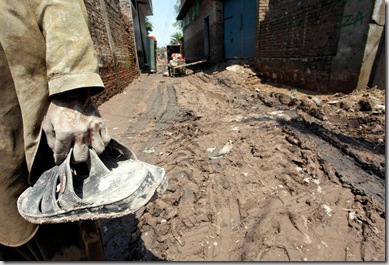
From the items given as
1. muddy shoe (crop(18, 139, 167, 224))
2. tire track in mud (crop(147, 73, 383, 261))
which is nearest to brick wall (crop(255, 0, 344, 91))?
tire track in mud (crop(147, 73, 383, 261))

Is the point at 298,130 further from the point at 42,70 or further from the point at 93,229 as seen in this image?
the point at 42,70

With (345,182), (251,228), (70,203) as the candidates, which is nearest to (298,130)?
(345,182)

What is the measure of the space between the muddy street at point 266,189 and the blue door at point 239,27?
20.6 ft

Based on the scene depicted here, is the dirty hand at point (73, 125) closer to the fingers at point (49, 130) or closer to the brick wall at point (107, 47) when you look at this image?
the fingers at point (49, 130)

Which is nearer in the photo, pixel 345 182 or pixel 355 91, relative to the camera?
pixel 345 182

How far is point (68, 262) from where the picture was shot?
1154mm

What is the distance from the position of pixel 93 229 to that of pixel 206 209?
1.15 meters

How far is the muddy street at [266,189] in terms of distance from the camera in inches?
70.0

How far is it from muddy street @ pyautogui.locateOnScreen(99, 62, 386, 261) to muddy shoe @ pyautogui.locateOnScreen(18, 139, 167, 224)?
1244 millimetres

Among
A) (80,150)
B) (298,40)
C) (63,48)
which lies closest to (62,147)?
(80,150)

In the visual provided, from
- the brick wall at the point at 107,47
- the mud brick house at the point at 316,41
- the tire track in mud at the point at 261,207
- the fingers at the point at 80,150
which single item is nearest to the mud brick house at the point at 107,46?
the brick wall at the point at 107,47

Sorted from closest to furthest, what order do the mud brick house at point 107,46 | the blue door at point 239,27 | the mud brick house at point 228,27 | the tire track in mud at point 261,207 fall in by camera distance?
the tire track in mud at point 261,207 → the mud brick house at point 107,46 → the blue door at point 239,27 → the mud brick house at point 228,27

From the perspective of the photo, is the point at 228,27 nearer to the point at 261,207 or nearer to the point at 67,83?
the point at 261,207

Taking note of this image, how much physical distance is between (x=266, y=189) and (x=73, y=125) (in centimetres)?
201
